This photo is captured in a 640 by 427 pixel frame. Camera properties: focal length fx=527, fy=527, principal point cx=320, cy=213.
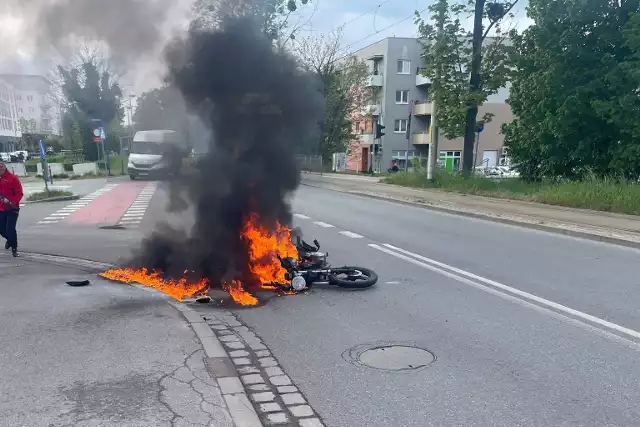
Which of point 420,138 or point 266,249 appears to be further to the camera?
point 420,138

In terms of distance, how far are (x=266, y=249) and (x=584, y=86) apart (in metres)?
14.7

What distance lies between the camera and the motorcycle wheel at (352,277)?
6.68 m

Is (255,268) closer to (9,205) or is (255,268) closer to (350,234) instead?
(350,234)

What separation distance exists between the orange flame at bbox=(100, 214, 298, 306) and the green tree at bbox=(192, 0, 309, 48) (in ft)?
8.45

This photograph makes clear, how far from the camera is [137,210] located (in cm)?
1587

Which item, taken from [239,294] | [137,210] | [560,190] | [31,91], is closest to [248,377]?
[239,294]

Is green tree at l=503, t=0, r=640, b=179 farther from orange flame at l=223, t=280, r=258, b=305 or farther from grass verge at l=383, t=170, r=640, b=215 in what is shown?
orange flame at l=223, t=280, r=258, b=305

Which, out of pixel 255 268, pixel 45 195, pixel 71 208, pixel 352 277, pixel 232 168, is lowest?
pixel 71 208

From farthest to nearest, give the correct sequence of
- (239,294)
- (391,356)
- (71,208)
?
(71,208) → (239,294) → (391,356)

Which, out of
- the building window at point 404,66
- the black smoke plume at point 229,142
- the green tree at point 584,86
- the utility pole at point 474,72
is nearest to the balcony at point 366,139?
the building window at point 404,66

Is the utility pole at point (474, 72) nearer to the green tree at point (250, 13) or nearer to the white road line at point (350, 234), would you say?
the white road line at point (350, 234)

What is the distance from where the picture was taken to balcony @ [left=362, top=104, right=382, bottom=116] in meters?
51.1

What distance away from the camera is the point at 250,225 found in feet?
22.7

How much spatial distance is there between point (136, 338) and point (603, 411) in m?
3.83
